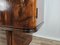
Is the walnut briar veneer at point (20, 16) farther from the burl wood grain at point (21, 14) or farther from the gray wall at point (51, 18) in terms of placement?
the gray wall at point (51, 18)

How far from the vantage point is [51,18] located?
1.56 metres

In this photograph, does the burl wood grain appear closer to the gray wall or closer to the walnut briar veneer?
the walnut briar veneer

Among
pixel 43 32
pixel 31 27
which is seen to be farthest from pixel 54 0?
pixel 31 27

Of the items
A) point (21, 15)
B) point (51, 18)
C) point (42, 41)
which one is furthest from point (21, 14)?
point (51, 18)

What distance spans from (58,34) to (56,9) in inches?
13.2

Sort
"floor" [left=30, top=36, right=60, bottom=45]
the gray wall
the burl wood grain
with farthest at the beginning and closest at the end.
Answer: the gray wall → "floor" [left=30, top=36, right=60, bottom=45] → the burl wood grain

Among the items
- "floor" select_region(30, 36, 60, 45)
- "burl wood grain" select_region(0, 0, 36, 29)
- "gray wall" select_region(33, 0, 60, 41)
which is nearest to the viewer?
"burl wood grain" select_region(0, 0, 36, 29)

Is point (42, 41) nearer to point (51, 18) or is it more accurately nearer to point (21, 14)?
point (51, 18)

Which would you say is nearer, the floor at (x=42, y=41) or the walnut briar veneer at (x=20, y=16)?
the walnut briar veneer at (x=20, y=16)

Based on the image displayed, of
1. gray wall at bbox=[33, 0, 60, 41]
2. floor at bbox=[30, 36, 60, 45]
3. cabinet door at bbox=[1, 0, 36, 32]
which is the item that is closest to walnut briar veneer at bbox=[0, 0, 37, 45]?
cabinet door at bbox=[1, 0, 36, 32]

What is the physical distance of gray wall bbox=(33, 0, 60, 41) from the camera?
1.52 metres

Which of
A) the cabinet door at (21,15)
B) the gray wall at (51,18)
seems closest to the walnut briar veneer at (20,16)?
the cabinet door at (21,15)

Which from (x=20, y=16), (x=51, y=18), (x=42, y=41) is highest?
(x=20, y=16)

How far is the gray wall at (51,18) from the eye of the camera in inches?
59.8
